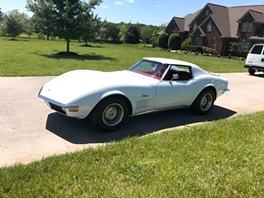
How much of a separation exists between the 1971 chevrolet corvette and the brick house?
1184 inches

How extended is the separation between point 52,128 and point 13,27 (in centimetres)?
4838

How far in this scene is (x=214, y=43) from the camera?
37125 mm

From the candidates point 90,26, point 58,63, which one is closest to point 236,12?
point 90,26

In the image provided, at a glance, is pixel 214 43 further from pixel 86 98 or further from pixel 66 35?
pixel 86 98

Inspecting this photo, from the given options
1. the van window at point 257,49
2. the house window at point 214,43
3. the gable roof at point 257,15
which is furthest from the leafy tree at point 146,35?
the van window at point 257,49

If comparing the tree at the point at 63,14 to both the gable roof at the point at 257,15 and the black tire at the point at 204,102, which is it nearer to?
the black tire at the point at 204,102

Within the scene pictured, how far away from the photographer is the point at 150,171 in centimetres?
325

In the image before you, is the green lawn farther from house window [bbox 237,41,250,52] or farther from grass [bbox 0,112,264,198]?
house window [bbox 237,41,250,52]

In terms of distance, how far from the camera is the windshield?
207 inches

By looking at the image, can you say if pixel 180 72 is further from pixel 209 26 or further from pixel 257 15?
pixel 209 26

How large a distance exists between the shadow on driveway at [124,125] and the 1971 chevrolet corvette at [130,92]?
0.20 m

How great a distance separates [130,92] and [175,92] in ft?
3.79

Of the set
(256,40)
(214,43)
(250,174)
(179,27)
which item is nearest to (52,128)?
(250,174)

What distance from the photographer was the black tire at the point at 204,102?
19.2 ft
